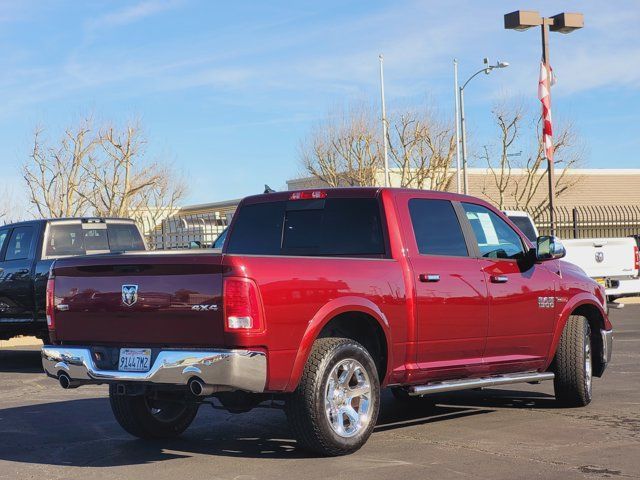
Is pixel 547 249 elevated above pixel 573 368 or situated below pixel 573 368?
above

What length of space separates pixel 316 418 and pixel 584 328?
11.8 feet

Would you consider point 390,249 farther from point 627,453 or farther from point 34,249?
point 34,249

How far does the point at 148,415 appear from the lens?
26.0 feet

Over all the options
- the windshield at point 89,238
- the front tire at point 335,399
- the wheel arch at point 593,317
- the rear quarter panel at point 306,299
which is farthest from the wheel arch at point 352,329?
the windshield at point 89,238

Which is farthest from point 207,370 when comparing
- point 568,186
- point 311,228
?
point 568,186

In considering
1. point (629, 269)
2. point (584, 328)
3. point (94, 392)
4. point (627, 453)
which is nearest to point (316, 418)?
point (627, 453)

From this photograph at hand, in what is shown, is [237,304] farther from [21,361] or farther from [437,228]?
[21,361]

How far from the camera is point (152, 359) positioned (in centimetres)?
666

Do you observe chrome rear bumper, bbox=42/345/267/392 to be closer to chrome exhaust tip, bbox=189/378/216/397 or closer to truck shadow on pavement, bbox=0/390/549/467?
chrome exhaust tip, bbox=189/378/216/397

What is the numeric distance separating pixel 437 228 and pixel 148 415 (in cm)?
273

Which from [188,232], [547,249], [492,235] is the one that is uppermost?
[188,232]

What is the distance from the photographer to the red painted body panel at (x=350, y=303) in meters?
6.50

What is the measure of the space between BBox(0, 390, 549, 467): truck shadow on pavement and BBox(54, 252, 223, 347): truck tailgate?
0.91 m

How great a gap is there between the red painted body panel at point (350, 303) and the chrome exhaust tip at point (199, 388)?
10.1 inches
